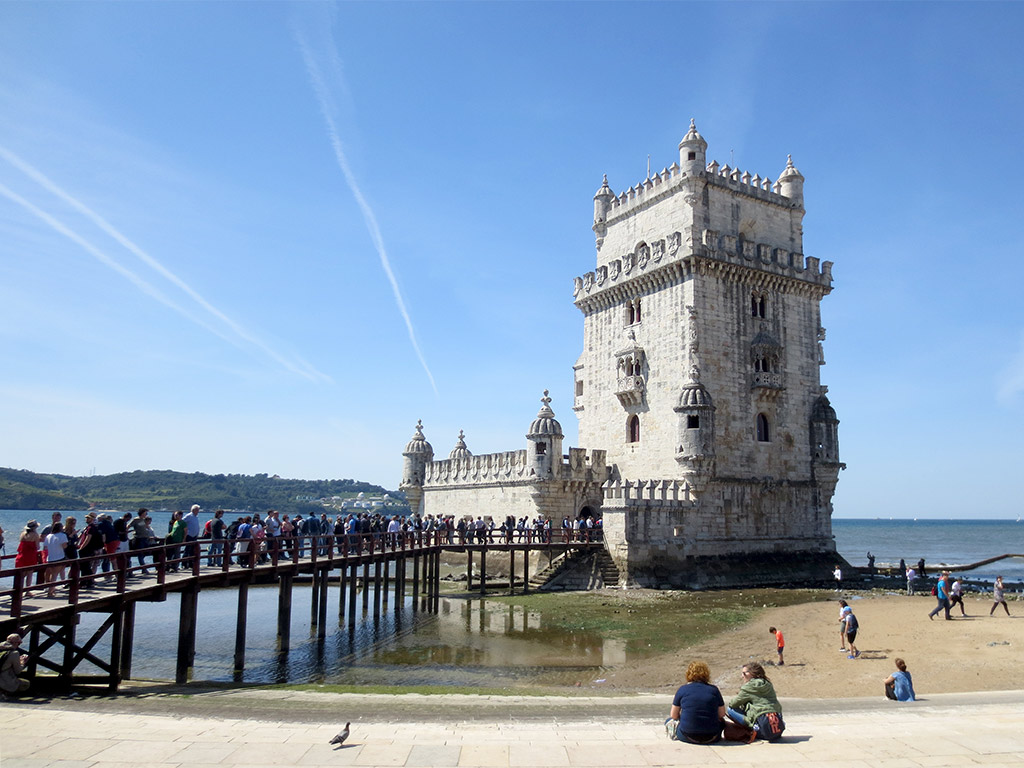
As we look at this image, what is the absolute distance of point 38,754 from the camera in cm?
776

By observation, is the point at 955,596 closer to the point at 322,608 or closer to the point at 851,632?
the point at 851,632

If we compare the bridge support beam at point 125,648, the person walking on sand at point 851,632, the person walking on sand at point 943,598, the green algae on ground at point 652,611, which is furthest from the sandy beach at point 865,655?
the bridge support beam at point 125,648

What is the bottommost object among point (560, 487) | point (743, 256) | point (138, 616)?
point (138, 616)

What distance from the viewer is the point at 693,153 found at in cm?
3503

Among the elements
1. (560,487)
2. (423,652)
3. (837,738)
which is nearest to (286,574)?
(423,652)

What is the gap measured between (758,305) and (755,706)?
99.2 ft

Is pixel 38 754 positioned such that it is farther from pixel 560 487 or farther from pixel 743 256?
pixel 743 256

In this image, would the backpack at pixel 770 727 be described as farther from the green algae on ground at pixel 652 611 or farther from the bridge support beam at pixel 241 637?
the bridge support beam at pixel 241 637

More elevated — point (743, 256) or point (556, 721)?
point (743, 256)

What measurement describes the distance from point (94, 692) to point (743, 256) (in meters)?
31.2

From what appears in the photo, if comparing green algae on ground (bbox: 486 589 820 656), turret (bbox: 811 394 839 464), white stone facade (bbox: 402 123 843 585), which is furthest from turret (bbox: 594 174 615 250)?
green algae on ground (bbox: 486 589 820 656)

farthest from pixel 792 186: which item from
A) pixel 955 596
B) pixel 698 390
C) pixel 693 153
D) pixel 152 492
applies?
pixel 152 492

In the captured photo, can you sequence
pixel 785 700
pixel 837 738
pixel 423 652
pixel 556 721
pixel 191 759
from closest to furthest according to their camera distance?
1. pixel 191 759
2. pixel 837 738
3. pixel 556 721
4. pixel 785 700
5. pixel 423 652

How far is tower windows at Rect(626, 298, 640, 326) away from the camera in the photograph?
36875mm
